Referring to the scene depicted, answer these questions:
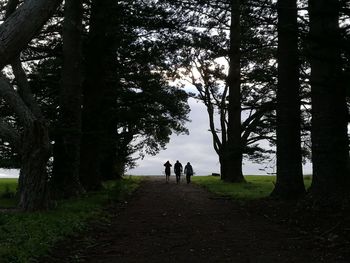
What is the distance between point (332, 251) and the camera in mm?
8516

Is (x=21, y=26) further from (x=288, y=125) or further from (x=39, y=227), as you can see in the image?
(x=288, y=125)

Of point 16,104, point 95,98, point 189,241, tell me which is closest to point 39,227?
point 189,241

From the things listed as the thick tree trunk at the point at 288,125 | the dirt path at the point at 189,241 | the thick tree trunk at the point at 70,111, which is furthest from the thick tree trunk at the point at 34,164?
the thick tree trunk at the point at 288,125

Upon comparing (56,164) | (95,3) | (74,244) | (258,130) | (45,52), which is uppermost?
(95,3)

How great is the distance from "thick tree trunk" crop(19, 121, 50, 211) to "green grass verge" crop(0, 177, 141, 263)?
0.59 metres

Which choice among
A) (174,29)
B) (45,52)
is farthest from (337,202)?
(45,52)

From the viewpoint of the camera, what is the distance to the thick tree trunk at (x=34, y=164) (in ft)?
44.7

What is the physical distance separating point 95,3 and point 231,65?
599cm

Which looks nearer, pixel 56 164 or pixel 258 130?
pixel 56 164

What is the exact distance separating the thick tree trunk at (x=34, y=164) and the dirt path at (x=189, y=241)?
7.33 ft

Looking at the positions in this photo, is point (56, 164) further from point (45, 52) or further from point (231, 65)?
point (231, 65)

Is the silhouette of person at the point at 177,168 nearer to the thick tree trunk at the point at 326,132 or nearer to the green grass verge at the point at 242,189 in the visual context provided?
the green grass verge at the point at 242,189

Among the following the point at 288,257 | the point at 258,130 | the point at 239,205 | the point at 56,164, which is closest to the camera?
the point at 288,257

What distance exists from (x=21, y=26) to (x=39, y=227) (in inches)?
242
